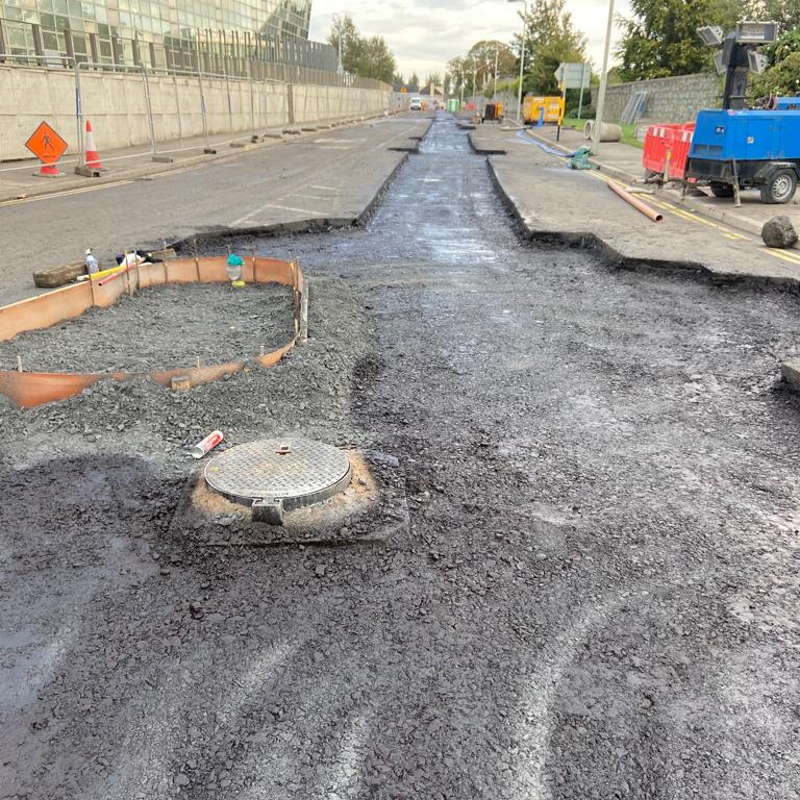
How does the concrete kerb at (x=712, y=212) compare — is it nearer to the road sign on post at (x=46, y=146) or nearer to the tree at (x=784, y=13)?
the tree at (x=784, y=13)

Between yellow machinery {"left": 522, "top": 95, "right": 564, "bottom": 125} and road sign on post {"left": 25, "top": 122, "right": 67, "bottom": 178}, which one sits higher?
yellow machinery {"left": 522, "top": 95, "right": 564, "bottom": 125}

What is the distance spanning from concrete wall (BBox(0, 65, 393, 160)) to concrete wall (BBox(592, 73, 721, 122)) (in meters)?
23.5

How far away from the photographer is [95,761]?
7.64 feet

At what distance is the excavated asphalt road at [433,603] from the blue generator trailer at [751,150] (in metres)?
10.4

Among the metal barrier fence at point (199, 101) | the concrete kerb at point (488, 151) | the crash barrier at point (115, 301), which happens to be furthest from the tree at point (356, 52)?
the crash barrier at point (115, 301)

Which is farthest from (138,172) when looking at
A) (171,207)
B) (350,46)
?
(350,46)

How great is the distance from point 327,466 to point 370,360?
2399mm

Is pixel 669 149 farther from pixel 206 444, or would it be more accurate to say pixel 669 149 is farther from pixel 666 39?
pixel 666 39

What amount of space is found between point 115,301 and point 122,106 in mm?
23317

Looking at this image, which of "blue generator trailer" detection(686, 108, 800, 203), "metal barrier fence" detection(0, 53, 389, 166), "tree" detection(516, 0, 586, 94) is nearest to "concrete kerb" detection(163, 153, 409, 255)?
"blue generator trailer" detection(686, 108, 800, 203)

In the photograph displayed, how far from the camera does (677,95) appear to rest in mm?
38656

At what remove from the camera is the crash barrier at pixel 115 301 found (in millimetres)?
4773

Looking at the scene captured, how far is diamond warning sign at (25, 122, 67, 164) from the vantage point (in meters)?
17.3

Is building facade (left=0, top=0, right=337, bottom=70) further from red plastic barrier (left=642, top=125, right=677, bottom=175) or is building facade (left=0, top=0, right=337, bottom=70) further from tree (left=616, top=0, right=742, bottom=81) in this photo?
tree (left=616, top=0, right=742, bottom=81)
